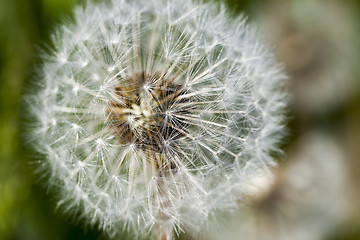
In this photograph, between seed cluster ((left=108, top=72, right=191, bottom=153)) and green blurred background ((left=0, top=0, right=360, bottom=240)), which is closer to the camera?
seed cluster ((left=108, top=72, right=191, bottom=153))

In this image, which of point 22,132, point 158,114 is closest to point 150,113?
point 158,114

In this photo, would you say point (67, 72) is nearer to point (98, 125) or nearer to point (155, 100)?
point (98, 125)

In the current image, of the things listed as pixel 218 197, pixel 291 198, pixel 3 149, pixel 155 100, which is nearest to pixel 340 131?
pixel 291 198

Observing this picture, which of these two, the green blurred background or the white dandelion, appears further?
the green blurred background

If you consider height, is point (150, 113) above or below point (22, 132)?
below

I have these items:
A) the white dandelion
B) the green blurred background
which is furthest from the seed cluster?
the green blurred background

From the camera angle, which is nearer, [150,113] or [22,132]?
[150,113]

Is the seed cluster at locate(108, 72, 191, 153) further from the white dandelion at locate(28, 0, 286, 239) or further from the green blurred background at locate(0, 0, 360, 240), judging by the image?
the green blurred background at locate(0, 0, 360, 240)

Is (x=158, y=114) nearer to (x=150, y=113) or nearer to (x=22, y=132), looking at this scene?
(x=150, y=113)

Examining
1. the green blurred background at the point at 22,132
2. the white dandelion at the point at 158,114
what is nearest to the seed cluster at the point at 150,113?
the white dandelion at the point at 158,114
